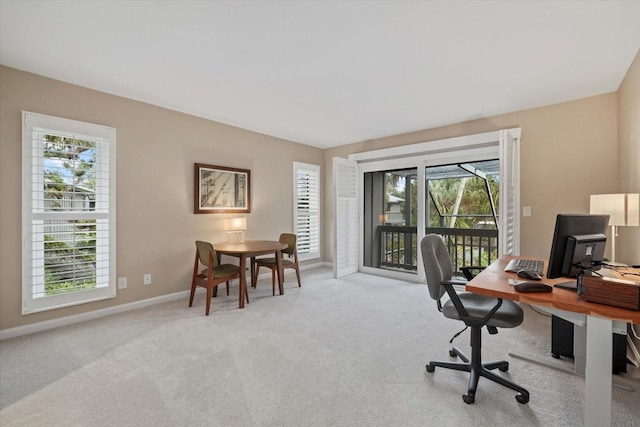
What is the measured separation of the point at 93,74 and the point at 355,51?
2445 mm

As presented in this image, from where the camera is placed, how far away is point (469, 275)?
2.30 metres

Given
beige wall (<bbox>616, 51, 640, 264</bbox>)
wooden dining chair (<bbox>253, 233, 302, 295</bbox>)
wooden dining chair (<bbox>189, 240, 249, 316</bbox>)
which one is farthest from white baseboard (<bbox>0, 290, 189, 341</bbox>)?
beige wall (<bbox>616, 51, 640, 264</bbox>)

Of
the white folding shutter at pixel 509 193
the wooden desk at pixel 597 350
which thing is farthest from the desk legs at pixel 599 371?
the white folding shutter at pixel 509 193

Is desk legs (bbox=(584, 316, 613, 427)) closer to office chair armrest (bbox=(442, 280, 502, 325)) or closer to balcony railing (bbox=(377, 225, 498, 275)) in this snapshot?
office chair armrest (bbox=(442, 280, 502, 325))

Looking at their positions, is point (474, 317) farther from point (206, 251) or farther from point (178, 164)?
point (178, 164)

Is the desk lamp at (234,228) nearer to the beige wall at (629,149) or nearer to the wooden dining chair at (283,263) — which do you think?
the wooden dining chair at (283,263)

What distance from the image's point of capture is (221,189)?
4.12 metres

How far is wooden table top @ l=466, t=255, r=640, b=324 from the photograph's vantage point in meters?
1.16

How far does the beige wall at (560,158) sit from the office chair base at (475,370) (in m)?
2.13

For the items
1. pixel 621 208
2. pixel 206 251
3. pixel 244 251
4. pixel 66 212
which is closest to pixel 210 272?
pixel 206 251

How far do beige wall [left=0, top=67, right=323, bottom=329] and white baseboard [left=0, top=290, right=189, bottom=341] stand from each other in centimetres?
4

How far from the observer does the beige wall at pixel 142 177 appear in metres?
2.57

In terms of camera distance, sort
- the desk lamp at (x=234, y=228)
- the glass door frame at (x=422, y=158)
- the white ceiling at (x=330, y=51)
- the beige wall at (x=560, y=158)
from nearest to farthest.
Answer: the white ceiling at (x=330, y=51)
the beige wall at (x=560, y=158)
the glass door frame at (x=422, y=158)
the desk lamp at (x=234, y=228)

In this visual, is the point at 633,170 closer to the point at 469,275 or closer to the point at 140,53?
the point at 469,275
